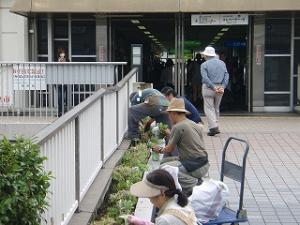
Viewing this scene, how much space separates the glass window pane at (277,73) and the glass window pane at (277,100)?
21 centimetres

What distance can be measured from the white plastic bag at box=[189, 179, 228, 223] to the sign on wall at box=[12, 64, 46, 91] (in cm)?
822

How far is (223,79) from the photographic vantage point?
44.6 feet

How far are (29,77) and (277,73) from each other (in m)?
8.57

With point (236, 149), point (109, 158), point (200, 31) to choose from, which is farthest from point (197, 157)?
point (200, 31)

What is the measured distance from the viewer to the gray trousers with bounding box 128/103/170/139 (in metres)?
11.1

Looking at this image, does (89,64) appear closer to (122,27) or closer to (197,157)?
(197,157)

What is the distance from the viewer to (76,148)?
646cm

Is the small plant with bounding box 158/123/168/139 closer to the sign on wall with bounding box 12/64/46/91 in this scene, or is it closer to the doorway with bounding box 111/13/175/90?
the sign on wall with bounding box 12/64/46/91

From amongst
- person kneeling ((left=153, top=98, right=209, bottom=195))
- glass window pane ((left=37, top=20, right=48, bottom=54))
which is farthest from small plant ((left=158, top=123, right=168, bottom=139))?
glass window pane ((left=37, top=20, right=48, bottom=54))

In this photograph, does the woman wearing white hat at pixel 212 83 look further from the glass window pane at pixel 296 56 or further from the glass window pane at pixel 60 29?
the glass window pane at pixel 60 29

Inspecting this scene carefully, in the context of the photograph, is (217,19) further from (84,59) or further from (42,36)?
(42,36)

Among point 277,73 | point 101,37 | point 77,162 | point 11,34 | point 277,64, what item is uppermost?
point 11,34

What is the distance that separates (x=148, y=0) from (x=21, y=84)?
Result: 5808mm

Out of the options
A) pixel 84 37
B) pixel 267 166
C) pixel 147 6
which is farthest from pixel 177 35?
pixel 267 166
